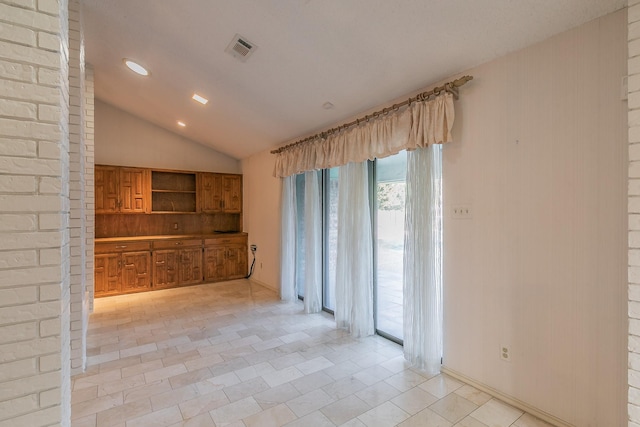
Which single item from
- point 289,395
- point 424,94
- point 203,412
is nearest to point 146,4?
point 424,94

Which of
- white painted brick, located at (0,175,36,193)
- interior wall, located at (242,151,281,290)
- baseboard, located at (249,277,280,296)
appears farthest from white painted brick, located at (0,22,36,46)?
baseboard, located at (249,277,280,296)

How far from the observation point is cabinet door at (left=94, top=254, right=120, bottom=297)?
4.81m

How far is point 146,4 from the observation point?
2516 mm

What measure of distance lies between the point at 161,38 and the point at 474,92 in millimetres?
2948

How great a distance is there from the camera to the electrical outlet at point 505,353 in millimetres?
2174

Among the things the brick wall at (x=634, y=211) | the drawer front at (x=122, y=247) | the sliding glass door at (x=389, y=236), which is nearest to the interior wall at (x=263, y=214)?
the drawer front at (x=122, y=247)

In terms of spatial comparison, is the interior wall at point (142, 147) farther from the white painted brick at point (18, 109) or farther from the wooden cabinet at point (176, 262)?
the white painted brick at point (18, 109)

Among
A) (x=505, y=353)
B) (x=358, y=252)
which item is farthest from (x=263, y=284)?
(x=505, y=353)

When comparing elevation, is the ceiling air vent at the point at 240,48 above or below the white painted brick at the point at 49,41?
above

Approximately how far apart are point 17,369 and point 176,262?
464 centimetres

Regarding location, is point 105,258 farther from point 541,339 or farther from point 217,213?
point 541,339

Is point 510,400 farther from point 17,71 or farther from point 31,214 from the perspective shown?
point 17,71

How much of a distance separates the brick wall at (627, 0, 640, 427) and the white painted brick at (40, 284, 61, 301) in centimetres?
252

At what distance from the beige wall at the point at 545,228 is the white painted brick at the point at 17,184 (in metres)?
2.61
